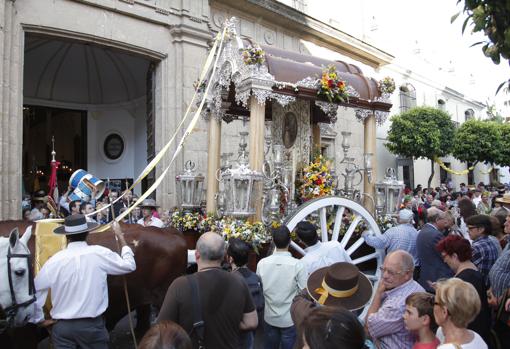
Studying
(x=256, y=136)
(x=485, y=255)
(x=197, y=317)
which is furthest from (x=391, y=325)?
(x=256, y=136)

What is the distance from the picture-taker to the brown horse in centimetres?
487

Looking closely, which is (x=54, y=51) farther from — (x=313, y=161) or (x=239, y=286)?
(x=239, y=286)

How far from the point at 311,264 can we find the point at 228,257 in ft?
2.67

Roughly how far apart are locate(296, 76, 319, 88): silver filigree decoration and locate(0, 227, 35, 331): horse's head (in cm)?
468

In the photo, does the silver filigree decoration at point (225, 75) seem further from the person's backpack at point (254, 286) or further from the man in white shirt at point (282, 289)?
the person's backpack at point (254, 286)

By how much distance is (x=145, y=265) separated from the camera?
515 cm

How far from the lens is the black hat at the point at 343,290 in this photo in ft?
9.02

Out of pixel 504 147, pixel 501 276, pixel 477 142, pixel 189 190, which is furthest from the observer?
pixel 504 147

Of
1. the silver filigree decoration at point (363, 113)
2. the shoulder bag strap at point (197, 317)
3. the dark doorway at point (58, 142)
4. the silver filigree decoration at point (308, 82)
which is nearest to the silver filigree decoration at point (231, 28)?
the silver filigree decoration at point (308, 82)

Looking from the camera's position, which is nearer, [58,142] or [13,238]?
[13,238]

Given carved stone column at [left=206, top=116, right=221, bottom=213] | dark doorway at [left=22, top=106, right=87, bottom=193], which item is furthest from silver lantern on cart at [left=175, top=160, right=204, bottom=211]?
dark doorway at [left=22, top=106, right=87, bottom=193]

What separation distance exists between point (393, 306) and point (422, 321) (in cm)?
27

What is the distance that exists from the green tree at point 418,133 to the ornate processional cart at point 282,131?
487 inches

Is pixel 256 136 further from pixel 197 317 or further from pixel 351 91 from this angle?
pixel 197 317
